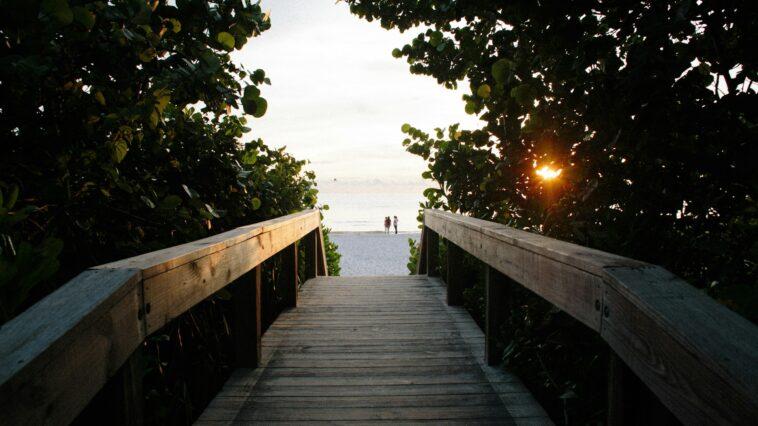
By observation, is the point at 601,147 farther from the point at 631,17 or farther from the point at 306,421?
the point at 306,421

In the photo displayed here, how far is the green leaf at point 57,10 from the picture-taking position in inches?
48.6

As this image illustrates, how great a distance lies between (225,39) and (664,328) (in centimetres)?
176

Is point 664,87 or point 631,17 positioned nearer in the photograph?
point 664,87

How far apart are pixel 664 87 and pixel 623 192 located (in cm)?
72

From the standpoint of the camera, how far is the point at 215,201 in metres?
2.72

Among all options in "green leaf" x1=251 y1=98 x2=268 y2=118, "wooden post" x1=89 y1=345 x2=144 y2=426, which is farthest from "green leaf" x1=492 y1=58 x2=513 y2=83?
"wooden post" x1=89 y1=345 x2=144 y2=426

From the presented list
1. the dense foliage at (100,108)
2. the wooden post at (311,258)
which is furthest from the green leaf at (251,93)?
the wooden post at (311,258)

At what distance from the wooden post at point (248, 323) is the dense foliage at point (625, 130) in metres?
1.44

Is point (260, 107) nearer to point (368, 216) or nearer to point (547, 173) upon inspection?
point (547, 173)

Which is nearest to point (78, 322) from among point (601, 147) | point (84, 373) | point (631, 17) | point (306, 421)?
point (84, 373)

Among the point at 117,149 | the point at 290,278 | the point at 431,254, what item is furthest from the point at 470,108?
the point at 431,254

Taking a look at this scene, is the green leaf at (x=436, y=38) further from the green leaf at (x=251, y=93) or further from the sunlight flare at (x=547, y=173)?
the green leaf at (x=251, y=93)

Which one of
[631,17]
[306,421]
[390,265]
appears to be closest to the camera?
[631,17]

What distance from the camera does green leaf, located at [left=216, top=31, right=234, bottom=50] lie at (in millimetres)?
1811
